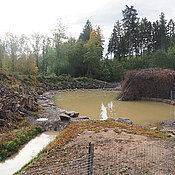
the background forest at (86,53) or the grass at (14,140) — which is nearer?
the grass at (14,140)

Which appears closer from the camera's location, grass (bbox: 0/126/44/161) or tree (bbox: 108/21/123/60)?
grass (bbox: 0/126/44/161)

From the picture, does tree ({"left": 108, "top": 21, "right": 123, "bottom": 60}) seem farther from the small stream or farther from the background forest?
the small stream

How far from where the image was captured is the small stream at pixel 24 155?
3871 mm

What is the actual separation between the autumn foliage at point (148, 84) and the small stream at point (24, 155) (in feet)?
27.2

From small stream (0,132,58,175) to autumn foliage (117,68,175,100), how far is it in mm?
8300

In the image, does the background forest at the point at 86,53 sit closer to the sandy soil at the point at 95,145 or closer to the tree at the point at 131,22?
the tree at the point at 131,22

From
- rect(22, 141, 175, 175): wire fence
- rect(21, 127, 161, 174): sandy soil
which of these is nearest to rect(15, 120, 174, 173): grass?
rect(21, 127, 161, 174): sandy soil

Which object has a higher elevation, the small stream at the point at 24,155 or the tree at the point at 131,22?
the tree at the point at 131,22

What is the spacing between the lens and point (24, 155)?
4.47 meters

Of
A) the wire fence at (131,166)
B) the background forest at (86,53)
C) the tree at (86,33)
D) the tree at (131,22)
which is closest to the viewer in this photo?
the wire fence at (131,166)

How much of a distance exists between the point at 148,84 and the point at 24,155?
10.3 meters

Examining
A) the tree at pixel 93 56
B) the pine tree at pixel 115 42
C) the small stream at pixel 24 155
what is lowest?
the small stream at pixel 24 155

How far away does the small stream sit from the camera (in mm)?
3871

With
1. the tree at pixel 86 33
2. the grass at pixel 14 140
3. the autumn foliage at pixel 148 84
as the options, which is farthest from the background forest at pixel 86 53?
the grass at pixel 14 140
